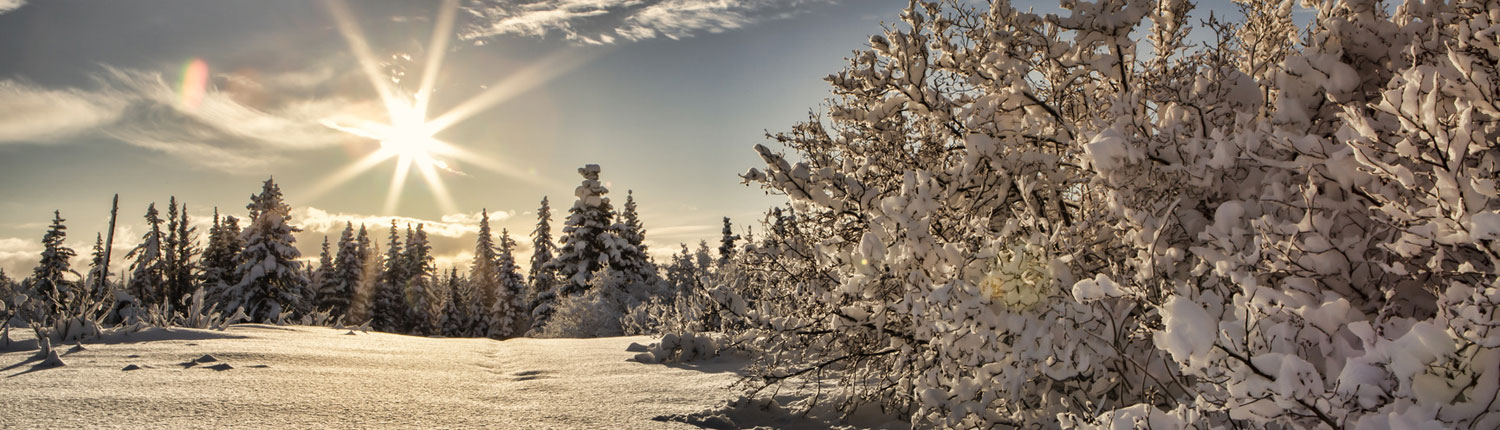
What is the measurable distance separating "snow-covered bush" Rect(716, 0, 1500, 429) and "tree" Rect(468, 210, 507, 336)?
4395cm

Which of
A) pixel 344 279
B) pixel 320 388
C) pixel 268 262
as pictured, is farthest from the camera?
pixel 344 279

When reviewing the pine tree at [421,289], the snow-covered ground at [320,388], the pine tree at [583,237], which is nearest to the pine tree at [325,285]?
the pine tree at [421,289]

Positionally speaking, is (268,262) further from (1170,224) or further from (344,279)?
(1170,224)

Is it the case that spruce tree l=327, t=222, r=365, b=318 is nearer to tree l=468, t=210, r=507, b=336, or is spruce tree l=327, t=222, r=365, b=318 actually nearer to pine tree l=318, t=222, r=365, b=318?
pine tree l=318, t=222, r=365, b=318

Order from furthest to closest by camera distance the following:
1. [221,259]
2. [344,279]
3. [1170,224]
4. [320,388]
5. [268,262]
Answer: [344,279], [221,259], [268,262], [320,388], [1170,224]

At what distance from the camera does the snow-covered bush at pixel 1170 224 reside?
4.64 ft

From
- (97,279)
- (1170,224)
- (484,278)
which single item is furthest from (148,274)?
(1170,224)

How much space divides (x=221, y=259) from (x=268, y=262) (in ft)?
23.8

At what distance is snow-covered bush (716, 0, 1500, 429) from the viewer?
4.64ft

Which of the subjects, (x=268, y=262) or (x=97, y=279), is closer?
(x=97, y=279)

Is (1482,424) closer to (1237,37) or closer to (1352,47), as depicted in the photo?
(1352,47)

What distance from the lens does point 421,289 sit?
47.4 meters

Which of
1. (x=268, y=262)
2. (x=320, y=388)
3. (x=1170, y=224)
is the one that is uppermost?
(x=268, y=262)

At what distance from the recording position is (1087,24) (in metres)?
2.84
